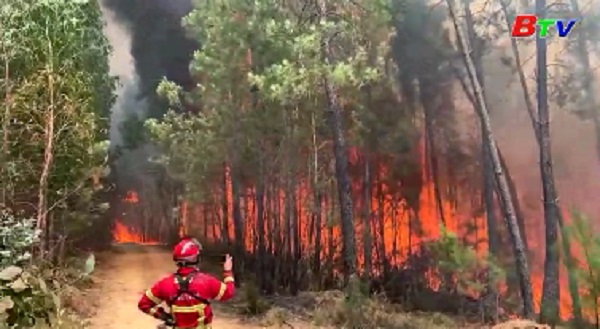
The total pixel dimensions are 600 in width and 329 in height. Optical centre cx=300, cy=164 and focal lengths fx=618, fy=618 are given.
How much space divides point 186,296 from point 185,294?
13 millimetres

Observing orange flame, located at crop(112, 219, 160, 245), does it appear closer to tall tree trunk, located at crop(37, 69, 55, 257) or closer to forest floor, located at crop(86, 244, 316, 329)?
forest floor, located at crop(86, 244, 316, 329)

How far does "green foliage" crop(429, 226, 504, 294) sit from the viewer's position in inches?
234

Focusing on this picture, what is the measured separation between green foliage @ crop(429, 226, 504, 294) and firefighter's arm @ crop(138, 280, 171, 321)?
3344mm

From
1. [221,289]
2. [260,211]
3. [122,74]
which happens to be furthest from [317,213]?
[221,289]

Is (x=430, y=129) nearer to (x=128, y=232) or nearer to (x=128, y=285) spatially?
(x=128, y=232)

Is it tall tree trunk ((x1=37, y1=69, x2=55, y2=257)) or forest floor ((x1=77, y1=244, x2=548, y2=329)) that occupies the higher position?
tall tree trunk ((x1=37, y1=69, x2=55, y2=257))

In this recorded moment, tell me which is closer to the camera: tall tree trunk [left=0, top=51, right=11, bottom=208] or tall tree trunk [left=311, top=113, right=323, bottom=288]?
tall tree trunk [left=0, top=51, right=11, bottom=208]

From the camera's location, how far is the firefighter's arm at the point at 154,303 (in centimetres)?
334

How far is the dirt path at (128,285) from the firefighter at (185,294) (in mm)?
2267

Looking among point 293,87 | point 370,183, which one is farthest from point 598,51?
point 293,87

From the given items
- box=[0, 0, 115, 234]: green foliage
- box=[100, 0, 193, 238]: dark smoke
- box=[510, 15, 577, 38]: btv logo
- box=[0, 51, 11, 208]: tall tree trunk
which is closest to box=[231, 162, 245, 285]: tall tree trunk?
box=[100, 0, 193, 238]: dark smoke

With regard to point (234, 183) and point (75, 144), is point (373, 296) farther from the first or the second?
point (75, 144)

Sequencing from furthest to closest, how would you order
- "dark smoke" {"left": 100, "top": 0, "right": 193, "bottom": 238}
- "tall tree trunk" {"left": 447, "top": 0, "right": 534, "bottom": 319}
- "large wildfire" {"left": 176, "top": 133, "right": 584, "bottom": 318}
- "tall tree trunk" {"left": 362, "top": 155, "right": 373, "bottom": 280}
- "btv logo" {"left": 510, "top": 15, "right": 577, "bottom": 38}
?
"tall tree trunk" {"left": 362, "top": 155, "right": 373, "bottom": 280} < "large wildfire" {"left": 176, "top": 133, "right": 584, "bottom": 318} < "dark smoke" {"left": 100, "top": 0, "right": 193, "bottom": 238} < "btv logo" {"left": 510, "top": 15, "right": 577, "bottom": 38} < "tall tree trunk" {"left": 447, "top": 0, "right": 534, "bottom": 319}

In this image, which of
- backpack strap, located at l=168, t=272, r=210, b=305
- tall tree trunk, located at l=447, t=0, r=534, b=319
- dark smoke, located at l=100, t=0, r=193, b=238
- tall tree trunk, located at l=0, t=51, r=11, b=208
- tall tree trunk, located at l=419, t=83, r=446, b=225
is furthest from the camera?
tall tree trunk, located at l=419, t=83, r=446, b=225
